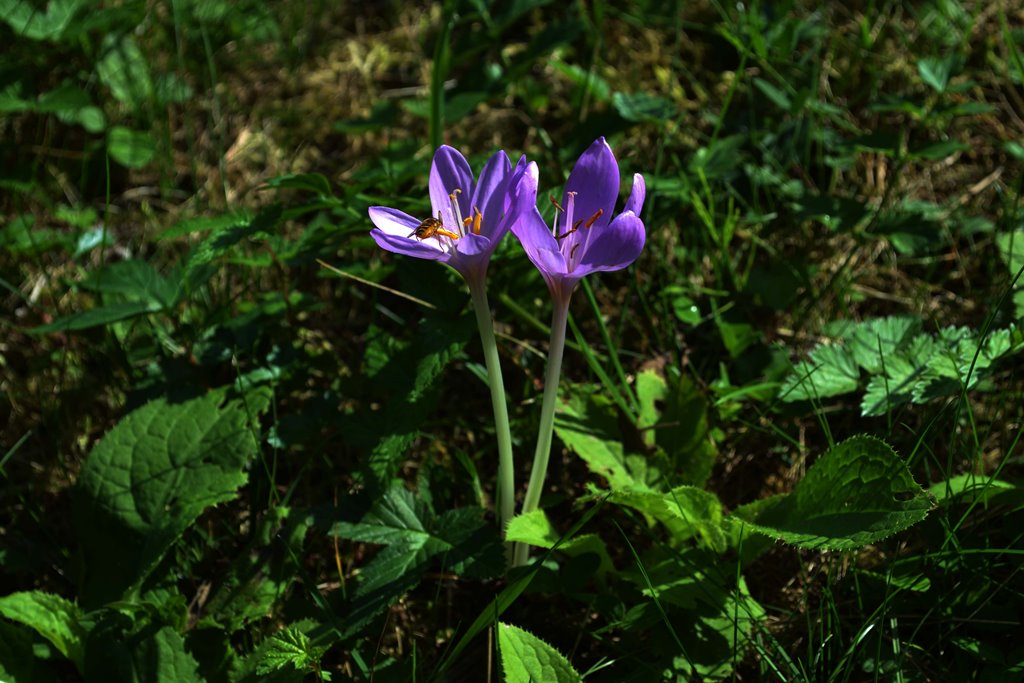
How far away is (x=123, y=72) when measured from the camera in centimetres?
398

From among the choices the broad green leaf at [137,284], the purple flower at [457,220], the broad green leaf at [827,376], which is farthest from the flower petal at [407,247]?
the broad green leaf at [137,284]

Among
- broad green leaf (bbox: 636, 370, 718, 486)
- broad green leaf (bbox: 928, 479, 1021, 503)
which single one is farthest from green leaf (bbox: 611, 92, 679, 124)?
broad green leaf (bbox: 928, 479, 1021, 503)

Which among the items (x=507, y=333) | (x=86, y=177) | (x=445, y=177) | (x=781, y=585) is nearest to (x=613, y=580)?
(x=781, y=585)

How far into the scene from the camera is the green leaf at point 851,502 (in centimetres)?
184

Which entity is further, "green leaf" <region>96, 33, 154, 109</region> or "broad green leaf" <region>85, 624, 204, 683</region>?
"green leaf" <region>96, 33, 154, 109</region>

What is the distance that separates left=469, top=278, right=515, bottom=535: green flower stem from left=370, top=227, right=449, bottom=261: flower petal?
12 centimetres

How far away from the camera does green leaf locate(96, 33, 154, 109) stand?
3.93 meters

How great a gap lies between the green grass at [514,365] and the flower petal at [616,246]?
0.50 metres

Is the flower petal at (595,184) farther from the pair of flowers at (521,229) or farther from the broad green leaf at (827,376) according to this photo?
the broad green leaf at (827,376)

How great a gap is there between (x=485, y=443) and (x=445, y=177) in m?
1.07

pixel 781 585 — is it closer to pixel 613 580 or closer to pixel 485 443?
pixel 613 580

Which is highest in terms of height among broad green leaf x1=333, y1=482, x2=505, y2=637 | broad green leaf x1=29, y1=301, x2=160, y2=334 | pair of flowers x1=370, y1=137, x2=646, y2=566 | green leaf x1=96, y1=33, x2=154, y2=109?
pair of flowers x1=370, y1=137, x2=646, y2=566

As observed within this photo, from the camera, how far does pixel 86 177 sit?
3.77m

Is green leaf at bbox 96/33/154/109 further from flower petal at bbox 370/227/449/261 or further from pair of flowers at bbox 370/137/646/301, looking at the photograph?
flower petal at bbox 370/227/449/261
